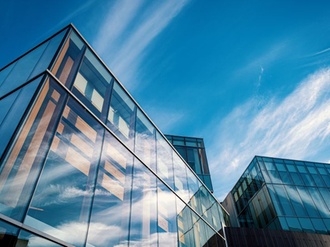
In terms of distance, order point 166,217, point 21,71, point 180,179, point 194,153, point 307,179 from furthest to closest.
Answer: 1. point 194,153
2. point 307,179
3. point 180,179
4. point 166,217
5. point 21,71

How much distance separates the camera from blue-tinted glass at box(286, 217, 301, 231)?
1955 centimetres

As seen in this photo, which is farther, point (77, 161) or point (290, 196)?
point (290, 196)

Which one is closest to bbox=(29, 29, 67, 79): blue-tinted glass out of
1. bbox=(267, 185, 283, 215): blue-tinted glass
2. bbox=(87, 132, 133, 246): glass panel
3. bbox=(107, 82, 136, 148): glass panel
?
bbox=(107, 82, 136, 148): glass panel

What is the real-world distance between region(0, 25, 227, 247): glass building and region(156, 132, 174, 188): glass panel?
0.11 metres

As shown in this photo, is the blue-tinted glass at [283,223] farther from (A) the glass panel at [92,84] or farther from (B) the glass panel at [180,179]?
(A) the glass panel at [92,84]

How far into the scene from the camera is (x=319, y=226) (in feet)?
66.9

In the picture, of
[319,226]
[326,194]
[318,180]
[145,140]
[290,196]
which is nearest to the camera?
[145,140]

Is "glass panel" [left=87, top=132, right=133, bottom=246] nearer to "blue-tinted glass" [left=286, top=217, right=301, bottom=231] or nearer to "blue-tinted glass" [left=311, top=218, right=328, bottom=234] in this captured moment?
"blue-tinted glass" [left=286, top=217, right=301, bottom=231]

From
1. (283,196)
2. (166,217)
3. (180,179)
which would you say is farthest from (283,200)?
(166,217)

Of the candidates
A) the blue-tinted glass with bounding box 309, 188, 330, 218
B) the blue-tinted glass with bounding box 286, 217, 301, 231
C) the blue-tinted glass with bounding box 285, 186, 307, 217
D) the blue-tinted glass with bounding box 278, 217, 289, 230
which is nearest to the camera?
the blue-tinted glass with bounding box 278, 217, 289, 230

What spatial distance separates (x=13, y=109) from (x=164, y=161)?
7568mm

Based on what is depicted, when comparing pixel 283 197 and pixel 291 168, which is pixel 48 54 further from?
pixel 291 168

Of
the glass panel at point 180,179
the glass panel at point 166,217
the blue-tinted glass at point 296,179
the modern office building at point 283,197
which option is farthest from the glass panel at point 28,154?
the blue-tinted glass at point 296,179

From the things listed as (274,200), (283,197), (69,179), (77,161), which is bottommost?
(69,179)
